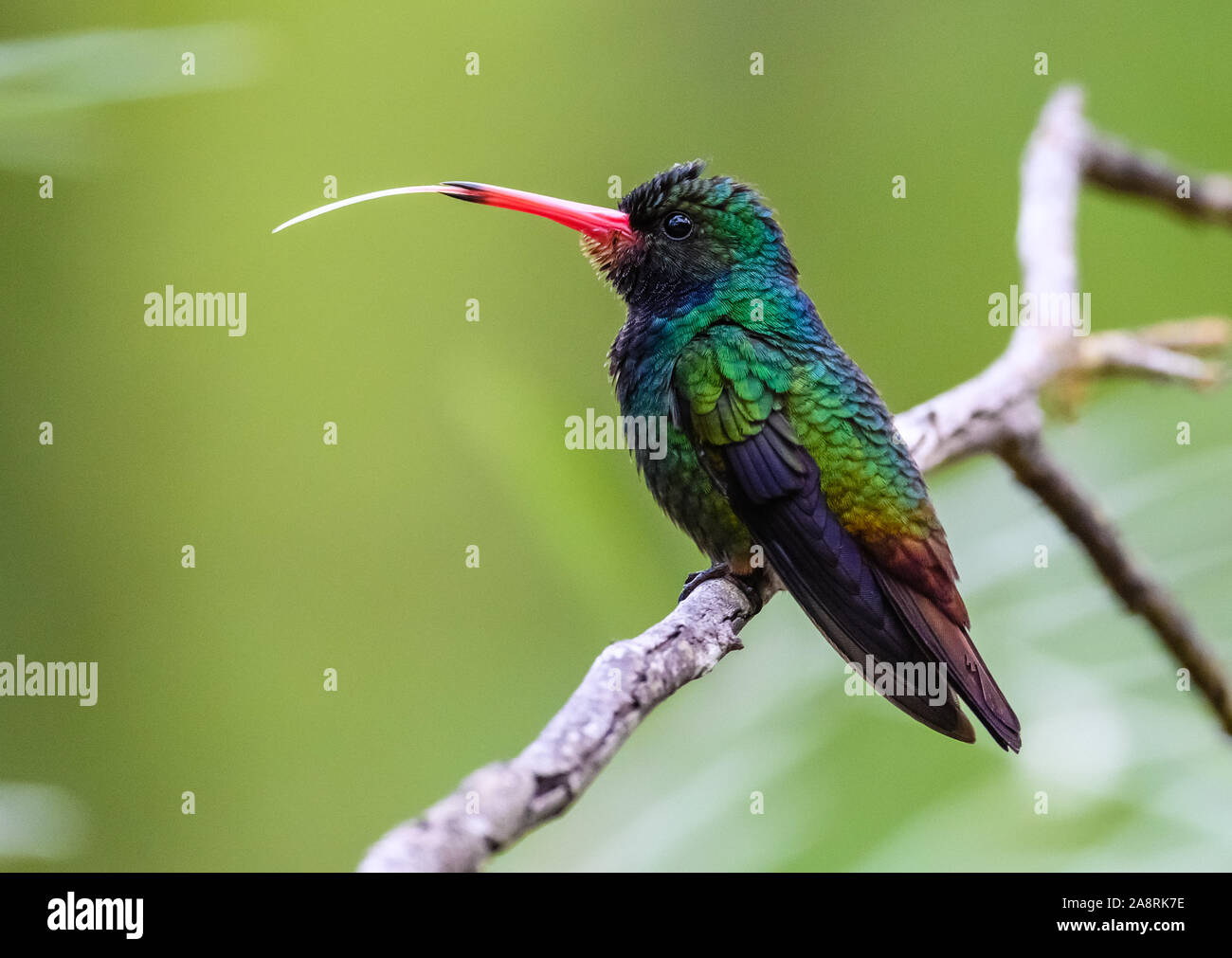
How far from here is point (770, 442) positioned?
2.61 meters

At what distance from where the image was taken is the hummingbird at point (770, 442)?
245cm

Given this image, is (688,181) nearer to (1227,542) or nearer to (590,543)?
(590,543)

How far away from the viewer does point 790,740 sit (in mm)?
1869

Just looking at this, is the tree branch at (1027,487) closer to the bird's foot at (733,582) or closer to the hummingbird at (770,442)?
the bird's foot at (733,582)

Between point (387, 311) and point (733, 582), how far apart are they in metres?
3.56

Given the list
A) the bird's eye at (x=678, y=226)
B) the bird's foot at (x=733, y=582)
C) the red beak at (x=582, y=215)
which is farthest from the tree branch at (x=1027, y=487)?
the red beak at (x=582, y=215)

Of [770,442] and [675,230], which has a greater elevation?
[675,230]

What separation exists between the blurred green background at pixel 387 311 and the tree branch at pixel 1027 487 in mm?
789

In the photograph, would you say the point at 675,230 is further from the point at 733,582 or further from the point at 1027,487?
the point at 1027,487

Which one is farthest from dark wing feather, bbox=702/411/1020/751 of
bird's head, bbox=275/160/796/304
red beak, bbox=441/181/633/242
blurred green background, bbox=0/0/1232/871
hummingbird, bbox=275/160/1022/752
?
blurred green background, bbox=0/0/1232/871

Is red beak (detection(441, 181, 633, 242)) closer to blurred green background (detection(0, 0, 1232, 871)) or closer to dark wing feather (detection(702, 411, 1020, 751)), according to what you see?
dark wing feather (detection(702, 411, 1020, 751))

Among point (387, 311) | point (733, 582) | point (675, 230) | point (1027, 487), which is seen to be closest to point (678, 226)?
point (675, 230)

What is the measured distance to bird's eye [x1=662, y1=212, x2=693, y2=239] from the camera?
3047 millimetres

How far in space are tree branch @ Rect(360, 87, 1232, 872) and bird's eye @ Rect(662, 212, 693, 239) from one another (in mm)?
757
